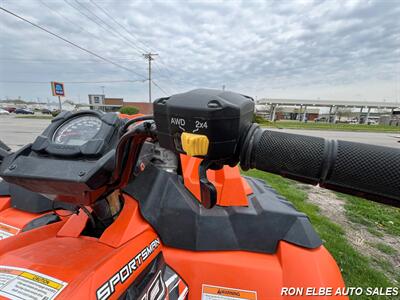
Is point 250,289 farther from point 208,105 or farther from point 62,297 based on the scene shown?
point 208,105

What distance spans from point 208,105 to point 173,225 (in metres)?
0.75

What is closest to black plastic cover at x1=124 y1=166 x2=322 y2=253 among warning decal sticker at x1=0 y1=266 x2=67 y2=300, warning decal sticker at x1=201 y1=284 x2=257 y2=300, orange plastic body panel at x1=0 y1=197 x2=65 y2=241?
warning decal sticker at x1=201 y1=284 x2=257 y2=300

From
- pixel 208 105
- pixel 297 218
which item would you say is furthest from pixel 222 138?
pixel 297 218

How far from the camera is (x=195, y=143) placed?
51cm

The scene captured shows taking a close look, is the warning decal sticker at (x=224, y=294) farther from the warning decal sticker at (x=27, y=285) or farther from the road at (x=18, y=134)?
the road at (x=18, y=134)

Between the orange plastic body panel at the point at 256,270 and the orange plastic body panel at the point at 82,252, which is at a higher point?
the orange plastic body panel at the point at 82,252

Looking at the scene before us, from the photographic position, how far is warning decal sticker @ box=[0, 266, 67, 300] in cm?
61

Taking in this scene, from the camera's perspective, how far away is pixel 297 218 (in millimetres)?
Answer: 1094

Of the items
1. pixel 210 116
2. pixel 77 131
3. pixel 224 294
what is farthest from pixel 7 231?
pixel 210 116

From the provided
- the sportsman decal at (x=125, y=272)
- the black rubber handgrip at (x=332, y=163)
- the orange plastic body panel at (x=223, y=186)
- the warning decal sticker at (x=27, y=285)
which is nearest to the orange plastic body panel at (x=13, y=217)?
the warning decal sticker at (x=27, y=285)

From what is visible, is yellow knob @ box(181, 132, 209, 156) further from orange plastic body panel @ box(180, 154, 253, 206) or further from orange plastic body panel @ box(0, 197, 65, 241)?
orange plastic body panel @ box(0, 197, 65, 241)

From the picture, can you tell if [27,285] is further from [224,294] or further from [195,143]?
[224,294]

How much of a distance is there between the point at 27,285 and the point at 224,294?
0.76 m

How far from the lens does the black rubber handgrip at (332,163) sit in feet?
1.68
